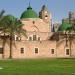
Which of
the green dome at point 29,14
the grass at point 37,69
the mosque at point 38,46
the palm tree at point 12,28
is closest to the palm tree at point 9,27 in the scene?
the palm tree at point 12,28

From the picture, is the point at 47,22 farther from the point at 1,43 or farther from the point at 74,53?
the point at 1,43

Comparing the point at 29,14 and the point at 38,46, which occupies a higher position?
the point at 29,14

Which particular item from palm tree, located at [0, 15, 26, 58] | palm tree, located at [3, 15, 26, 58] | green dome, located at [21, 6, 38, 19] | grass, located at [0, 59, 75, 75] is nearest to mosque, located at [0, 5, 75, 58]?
green dome, located at [21, 6, 38, 19]

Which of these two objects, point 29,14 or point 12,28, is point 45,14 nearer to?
point 29,14

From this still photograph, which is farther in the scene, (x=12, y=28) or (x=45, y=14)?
(x=45, y=14)

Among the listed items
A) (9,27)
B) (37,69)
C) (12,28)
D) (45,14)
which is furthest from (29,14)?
(37,69)

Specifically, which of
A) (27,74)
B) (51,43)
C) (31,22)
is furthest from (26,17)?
(27,74)

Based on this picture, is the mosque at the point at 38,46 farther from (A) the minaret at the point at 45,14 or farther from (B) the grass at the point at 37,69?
(B) the grass at the point at 37,69

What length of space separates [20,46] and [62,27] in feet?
67.5

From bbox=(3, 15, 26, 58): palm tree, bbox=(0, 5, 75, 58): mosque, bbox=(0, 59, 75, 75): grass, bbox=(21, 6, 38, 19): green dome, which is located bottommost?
bbox=(0, 59, 75, 75): grass

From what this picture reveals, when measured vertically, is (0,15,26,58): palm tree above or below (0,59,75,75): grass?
above

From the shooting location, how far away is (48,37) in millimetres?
76062

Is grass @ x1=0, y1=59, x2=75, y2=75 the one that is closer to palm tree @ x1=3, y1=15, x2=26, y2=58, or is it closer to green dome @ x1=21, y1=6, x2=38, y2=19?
palm tree @ x1=3, y1=15, x2=26, y2=58

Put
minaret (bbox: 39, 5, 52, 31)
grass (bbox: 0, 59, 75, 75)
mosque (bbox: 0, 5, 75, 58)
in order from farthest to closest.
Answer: minaret (bbox: 39, 5, 52, 31) → mosque (bbox: 0, 5, 75, 58) → grass (bbox: 0, 59, 75, 75)
